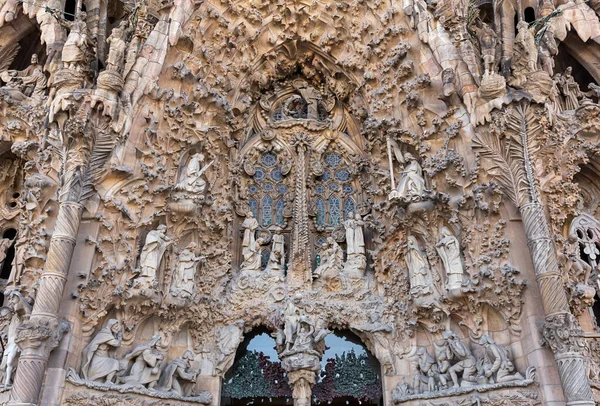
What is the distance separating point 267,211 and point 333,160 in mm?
1827

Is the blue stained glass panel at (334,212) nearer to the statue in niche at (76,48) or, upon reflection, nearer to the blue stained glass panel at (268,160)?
the blue stained glass panel at (268,160)

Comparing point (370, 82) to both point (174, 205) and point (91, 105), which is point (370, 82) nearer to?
point (174, 205)

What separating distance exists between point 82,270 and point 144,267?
3.09 feet

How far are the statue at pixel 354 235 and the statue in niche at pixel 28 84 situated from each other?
612 cm

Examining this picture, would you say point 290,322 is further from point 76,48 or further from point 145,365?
point 76,48

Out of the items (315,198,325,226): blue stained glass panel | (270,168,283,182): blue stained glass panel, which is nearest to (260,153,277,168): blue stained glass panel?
(270,168,283,182): blue stained glass panel

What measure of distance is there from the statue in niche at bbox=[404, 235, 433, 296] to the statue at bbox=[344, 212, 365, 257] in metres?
1.00

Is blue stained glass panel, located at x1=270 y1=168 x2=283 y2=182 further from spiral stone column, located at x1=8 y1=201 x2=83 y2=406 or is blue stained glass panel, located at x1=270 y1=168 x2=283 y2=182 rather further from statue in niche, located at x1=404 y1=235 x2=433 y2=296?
spiral stone column, located at x1=8 y1=201 x2=83 y2=406

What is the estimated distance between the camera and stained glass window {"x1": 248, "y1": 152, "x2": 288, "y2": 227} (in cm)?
1094

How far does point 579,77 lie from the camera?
11.3m

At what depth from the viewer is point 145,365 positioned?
27.7 feet

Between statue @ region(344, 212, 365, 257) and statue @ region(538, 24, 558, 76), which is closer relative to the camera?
statue @ region(538, 24, 558, 76)

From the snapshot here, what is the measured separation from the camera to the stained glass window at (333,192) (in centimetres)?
1090

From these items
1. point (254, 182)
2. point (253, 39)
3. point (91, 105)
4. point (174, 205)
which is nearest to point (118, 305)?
point (174, 205)
